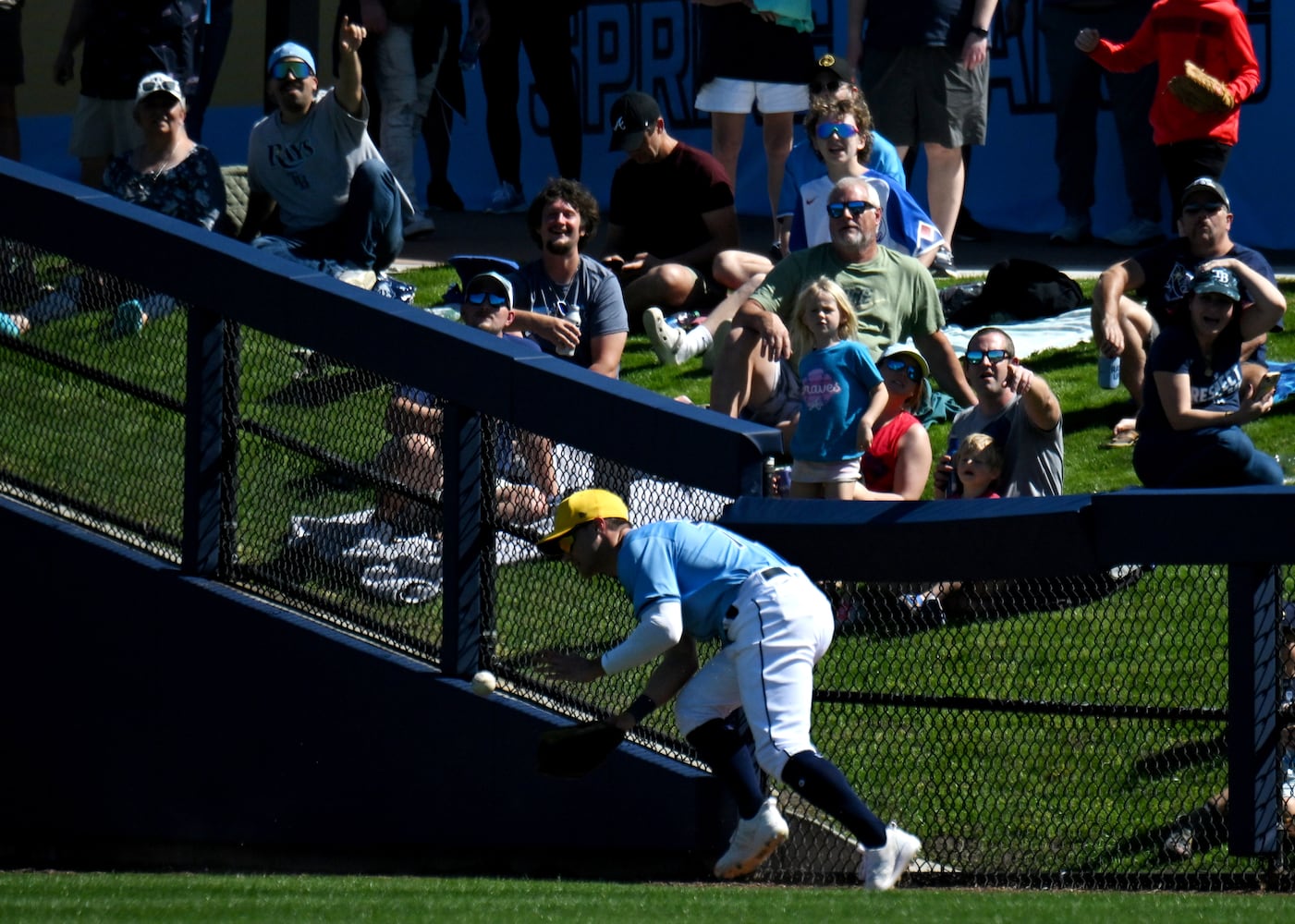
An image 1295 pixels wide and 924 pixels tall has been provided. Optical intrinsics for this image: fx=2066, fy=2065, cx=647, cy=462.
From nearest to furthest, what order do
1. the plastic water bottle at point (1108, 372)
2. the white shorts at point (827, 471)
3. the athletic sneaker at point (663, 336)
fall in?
1. the white shorts at point (827, 471)
2. the plastic water bottle at point (1108, 372)
3. the athletic sneaker at point (663, 336)

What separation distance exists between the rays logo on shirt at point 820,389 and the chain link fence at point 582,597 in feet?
5.12

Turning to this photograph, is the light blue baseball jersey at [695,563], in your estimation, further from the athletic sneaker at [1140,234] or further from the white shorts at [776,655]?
the athletic sneaker at [1140,234]

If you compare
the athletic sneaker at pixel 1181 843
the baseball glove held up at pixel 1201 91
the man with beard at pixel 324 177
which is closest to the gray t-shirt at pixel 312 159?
the man with beard at pixel 324 177

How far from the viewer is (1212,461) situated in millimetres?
7816

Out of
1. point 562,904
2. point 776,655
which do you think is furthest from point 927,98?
point 562,904

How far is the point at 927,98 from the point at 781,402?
10.9 ft

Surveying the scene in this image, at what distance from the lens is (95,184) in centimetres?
1280

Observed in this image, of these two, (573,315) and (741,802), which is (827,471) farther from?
(741,802)

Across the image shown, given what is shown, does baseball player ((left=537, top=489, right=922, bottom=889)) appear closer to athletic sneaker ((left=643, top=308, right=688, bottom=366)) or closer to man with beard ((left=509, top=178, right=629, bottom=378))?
man with beard ((left=509, top=178, right=629, bottom=378))

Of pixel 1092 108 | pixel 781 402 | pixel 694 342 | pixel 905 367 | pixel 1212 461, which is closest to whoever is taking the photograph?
pixel 1212 461

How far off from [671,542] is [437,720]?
1431mm

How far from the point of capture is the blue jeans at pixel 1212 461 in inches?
307

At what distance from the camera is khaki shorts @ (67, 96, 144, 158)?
1284 centimetres

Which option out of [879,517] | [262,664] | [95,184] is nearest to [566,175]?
[95,184]
